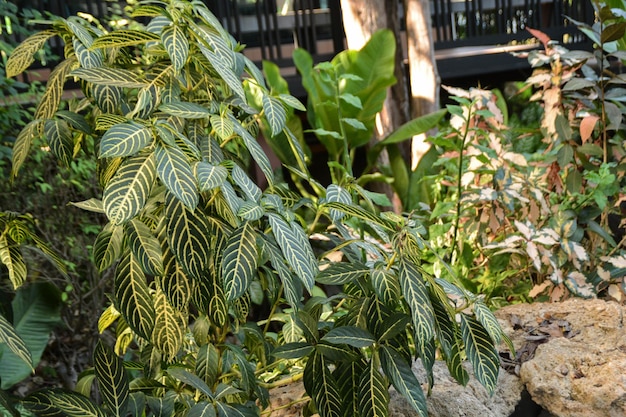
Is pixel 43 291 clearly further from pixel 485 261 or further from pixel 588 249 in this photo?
pixel 588 249

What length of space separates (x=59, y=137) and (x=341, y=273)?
85 cm

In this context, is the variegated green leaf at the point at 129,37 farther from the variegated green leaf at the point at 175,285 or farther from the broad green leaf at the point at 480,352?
the broad green leaf at the point at 480,352

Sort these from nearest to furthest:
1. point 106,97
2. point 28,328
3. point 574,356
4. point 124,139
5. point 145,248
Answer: point 124,139 → point 145,248 → point 106,97 → point 574,356 → point 28,328

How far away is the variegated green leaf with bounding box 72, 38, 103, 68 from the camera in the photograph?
1828 mm

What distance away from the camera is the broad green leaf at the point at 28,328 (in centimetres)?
290

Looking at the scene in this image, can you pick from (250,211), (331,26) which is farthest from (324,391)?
(331,26)

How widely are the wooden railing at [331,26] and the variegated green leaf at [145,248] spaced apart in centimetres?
446

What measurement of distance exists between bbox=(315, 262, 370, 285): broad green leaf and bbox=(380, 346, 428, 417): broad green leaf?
19cm

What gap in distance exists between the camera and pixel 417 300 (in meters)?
1.67

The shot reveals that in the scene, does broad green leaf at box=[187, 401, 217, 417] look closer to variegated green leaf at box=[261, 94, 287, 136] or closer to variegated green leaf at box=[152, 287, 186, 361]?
variegated green leaf at box=[152, 287, 186, 361]

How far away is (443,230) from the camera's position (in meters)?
4.25

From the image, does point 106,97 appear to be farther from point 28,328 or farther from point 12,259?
point 28,328

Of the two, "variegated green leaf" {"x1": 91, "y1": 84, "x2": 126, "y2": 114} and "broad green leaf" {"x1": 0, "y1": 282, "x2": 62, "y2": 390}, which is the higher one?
"variegated green leaf" {"x1": 91, "y1": 84, "x2": 126, "y2": 114}

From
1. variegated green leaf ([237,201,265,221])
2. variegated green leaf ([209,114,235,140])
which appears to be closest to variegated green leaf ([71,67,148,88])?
variegated green leaf ([209,114,235,140])
